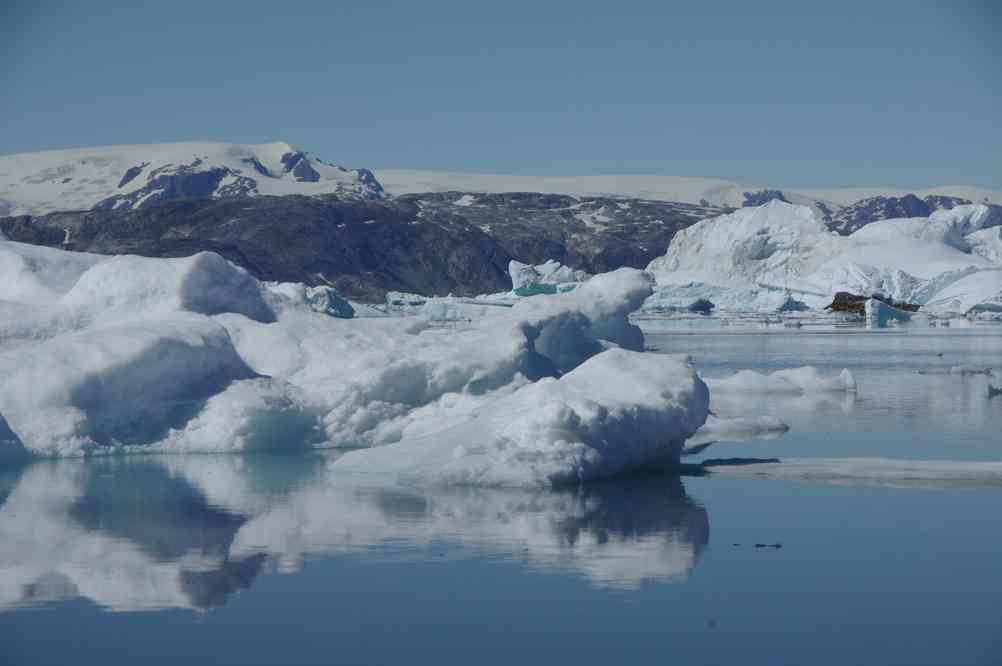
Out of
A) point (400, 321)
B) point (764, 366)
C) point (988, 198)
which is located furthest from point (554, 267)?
point (988, 198)

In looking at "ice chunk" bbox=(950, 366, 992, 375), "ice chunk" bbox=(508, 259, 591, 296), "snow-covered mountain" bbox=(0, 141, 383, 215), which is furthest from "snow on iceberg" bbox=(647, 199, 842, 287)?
"snow-covered mountain" bbox=(0, 141, 383, 215)

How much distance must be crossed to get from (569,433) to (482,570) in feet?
10.0

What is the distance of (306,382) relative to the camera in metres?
15.2

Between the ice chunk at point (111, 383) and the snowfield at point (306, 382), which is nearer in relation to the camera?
the snowfield at point (306, 382)

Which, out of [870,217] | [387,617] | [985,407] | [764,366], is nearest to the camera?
[387,617]

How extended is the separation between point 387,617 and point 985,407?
44.7 feet

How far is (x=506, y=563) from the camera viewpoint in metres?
8.29

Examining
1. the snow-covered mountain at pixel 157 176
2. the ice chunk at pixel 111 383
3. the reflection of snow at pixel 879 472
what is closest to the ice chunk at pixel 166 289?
the ice chunk at pixel 111 383

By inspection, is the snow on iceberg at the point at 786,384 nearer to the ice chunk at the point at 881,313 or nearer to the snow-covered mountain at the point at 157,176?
the ice chunk at the point at 881,313

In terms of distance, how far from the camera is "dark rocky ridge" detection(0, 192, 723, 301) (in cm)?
10719

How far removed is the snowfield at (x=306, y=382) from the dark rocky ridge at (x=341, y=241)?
279 feet

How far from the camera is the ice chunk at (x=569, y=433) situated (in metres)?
10.9

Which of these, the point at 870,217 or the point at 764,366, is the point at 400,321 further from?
the point at 870,217

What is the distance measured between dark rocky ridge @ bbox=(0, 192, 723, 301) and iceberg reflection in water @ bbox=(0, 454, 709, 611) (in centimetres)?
9038
